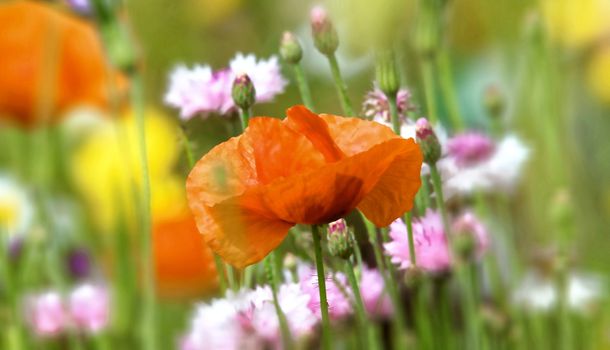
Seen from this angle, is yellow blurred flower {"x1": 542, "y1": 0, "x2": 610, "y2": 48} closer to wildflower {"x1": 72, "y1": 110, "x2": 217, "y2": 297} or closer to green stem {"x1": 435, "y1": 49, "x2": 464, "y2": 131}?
green stem {"x1": 435, "y1": 49, "x2": 464, "y2": 131}

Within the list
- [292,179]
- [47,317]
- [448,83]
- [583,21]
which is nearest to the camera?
[292,179]

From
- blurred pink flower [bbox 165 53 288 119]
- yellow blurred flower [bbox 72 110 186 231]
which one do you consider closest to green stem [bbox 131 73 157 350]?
blurred pink flower [bbox 165 53 288 119]

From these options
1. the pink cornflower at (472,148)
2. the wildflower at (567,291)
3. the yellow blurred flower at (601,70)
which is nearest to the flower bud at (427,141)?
the pink cornflower at (472,148)

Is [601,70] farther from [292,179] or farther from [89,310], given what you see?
[292,179]

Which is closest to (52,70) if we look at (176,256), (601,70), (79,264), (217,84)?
(176,256)

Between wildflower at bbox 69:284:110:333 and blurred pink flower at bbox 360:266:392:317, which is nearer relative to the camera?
blurred pink flower at bbox 360:266:392:317

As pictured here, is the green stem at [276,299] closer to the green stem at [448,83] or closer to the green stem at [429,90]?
the green stem at [429,90]

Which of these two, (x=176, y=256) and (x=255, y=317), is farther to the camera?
(x=176, y=256)
